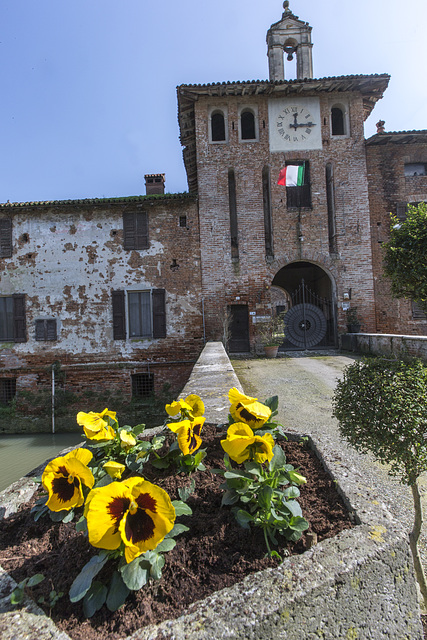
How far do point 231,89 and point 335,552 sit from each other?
14.6 metres

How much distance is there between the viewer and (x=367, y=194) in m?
13.3

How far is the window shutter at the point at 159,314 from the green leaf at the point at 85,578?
1225 centimetres

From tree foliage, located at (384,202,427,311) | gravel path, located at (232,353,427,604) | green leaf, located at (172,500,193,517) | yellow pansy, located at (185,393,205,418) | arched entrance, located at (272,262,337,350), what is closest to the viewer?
green leaf, located at (172,500,193,517)

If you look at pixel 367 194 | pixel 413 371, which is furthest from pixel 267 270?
pixel 413 371

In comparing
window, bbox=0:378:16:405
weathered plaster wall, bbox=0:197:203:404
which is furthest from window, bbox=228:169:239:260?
window, bbox=0:378:16:405

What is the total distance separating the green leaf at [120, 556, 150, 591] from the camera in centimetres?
108

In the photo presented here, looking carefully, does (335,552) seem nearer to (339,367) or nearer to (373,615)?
(373,615)

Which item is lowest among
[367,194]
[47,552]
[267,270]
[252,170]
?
[47,552]

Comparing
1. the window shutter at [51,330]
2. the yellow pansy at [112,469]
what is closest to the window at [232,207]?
the window shutter at [51,330]

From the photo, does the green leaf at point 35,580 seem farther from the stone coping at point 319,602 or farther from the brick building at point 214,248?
the brick building at point 214,248

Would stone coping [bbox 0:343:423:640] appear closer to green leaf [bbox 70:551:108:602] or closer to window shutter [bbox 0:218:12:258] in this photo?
green leaf [bbox 70:551:108:602]

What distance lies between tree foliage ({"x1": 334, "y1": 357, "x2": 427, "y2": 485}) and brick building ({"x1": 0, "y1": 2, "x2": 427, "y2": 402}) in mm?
10703

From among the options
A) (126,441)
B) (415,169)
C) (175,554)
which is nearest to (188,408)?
(126,441)

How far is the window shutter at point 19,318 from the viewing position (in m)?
13.4
